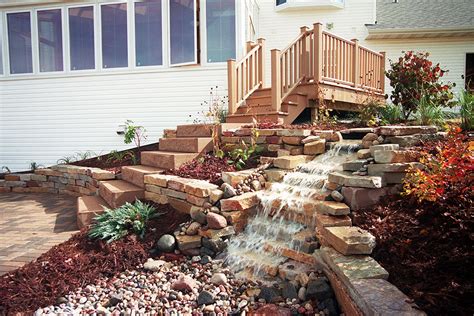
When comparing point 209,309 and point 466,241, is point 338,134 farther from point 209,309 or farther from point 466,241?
point 209,309

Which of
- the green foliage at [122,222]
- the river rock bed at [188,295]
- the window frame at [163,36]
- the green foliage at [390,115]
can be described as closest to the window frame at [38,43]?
the window frame at [163,36]

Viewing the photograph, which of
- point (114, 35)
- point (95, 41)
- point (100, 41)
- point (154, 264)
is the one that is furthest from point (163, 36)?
point (154, 264)

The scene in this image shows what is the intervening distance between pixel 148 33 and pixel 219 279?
699cm

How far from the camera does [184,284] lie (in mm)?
3014

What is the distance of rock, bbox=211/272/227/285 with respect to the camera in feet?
10.1

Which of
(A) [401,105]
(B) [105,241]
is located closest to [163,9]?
(A) [401,105]

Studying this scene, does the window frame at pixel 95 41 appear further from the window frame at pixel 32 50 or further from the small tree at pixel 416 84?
the small tree at pixel 416 84

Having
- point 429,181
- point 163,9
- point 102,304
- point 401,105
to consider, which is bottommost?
point 102,304

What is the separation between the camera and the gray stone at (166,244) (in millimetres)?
3654

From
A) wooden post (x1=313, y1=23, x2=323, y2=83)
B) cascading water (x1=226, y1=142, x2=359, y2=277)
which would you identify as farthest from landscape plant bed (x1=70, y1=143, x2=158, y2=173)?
wooden post (x1=313, y1=23, x2=323, y2=83)

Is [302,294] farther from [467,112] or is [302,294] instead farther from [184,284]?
[467,112]

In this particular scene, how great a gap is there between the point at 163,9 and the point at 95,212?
5592 mm

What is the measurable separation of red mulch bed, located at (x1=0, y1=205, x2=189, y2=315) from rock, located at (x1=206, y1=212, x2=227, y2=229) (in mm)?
476

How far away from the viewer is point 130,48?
8500mm
